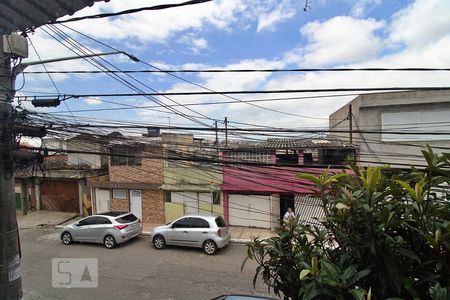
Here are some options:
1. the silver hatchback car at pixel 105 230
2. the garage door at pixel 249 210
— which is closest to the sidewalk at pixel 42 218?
the silver hatchback car at pixel 105 230

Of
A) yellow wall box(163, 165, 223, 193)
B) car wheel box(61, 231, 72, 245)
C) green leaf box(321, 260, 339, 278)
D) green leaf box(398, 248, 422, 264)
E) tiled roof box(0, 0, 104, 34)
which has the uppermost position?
tiled roof box(0, 0, 104, 34)

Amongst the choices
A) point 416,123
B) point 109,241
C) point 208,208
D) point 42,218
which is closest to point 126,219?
point 109,241

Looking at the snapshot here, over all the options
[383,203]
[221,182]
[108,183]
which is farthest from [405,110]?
[108,183]

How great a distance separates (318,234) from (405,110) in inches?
578

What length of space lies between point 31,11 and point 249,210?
12611mm

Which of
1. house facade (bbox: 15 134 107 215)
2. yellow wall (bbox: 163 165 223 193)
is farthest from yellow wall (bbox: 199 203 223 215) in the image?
house facade (bbox: 15 134 107 215)

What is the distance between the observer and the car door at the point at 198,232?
12688 mm

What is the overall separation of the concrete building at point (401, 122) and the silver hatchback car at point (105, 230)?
11022mm

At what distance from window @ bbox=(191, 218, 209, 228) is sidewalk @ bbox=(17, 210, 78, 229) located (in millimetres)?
9590

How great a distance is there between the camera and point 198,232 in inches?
502

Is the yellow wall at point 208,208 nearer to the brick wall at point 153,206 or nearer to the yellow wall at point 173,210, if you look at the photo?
the yellow wall at point 173,210

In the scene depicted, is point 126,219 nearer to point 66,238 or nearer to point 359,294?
point 66,238

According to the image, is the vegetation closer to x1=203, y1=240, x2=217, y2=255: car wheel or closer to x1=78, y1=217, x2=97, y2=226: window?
x1=203, y1=240, x2=217, y2=255: car wheel

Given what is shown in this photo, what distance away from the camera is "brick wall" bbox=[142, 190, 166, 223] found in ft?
57.5
